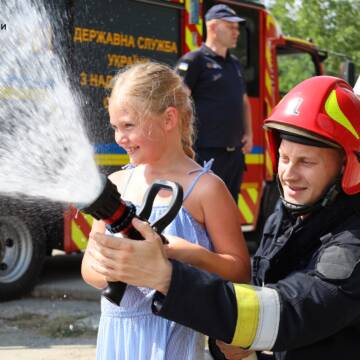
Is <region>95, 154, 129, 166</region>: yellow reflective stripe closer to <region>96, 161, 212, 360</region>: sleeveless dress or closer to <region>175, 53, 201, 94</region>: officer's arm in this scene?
<region>175, 53, 201, 94</region>: officer's arm

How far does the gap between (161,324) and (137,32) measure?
408 centimetres

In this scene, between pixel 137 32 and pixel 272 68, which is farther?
pixel 272 68

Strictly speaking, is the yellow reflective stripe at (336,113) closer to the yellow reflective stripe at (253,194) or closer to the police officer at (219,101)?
the police officer at (219,101)

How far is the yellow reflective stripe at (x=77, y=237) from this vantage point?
5945 millimetres

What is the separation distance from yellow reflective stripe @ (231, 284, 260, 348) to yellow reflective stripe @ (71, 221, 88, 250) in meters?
4.32

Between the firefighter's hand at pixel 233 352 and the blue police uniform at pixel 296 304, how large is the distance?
25 cm

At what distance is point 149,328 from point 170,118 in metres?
0.65

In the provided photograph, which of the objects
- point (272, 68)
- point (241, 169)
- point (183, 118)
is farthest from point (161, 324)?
point (272, 68)

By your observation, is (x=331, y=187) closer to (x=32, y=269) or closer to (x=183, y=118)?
(x=183, y=118)

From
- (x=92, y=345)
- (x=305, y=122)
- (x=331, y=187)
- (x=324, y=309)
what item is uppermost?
(x=305, y=122)

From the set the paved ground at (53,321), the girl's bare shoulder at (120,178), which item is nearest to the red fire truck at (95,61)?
the paved ground at (53,321)

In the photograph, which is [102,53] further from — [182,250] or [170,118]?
[182,250]

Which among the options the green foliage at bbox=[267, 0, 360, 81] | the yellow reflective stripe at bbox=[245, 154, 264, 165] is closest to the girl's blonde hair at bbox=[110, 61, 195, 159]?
the yellow reflective stripe at bbox=[245, 154, 264, 165]

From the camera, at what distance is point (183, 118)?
253 centimetres
